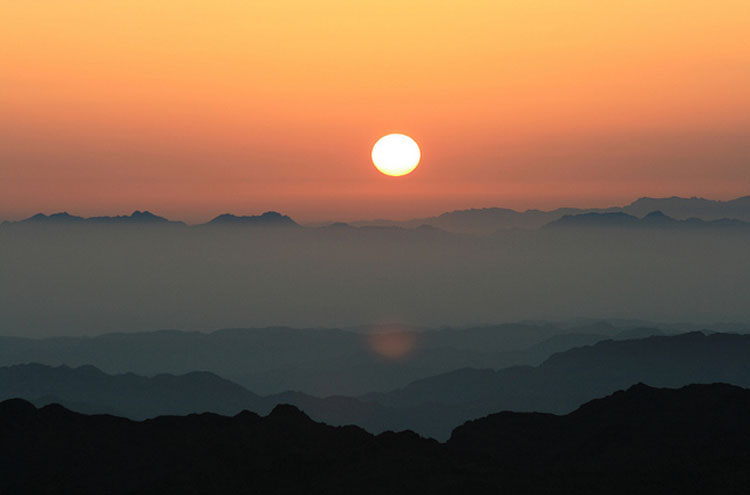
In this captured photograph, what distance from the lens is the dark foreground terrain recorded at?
133375mm

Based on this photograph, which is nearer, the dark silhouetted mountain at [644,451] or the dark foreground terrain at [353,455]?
the dark silhouetted mountain at [644,451]

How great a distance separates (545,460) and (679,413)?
3770cm

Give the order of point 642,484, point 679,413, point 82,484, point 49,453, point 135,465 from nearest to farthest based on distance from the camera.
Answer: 1. point 642,484
2. point 82,484
3. point 135,465
4. point 49,453
5. point 679,413

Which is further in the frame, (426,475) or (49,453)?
(49,453)

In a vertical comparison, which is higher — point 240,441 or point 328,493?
point 240,441

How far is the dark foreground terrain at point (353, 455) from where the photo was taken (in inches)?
5251

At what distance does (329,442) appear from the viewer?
158 metres

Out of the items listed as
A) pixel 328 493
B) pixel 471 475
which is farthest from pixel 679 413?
pixel 328 493

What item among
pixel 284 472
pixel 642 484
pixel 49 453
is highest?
pixel 49 453

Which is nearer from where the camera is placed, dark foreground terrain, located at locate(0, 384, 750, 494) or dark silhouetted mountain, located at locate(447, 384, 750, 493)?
dark silhouetted mountain, located at locate(447, 384, 750, 493)

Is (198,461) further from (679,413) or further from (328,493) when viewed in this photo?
(679,413)

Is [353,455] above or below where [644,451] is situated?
above

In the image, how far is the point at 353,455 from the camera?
149 meters

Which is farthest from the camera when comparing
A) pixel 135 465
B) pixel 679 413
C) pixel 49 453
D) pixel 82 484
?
pixel 679 413
